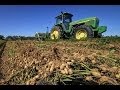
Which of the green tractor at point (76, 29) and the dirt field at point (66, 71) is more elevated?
the green tractor at point (76, 29)

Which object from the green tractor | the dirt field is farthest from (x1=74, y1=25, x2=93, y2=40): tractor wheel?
the dirt field

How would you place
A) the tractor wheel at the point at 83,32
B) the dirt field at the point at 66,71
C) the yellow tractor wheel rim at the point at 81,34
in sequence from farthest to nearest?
the yellow tractor wheel rim at the point at 81,34 → the tractor wheel at the point at 83,32 → the dirt field at the point at 66,71

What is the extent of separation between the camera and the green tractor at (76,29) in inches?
329

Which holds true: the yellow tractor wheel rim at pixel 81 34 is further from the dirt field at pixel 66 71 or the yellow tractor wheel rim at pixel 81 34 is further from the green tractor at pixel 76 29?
the dirt field at pixel 66 71

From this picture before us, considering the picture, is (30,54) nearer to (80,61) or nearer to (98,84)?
(80,61)

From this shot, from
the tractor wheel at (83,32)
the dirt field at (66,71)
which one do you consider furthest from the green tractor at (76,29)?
the dirt field at (66,71)

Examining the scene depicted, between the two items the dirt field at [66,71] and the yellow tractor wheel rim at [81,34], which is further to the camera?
the yellow tractor wheel rim at [81,34]

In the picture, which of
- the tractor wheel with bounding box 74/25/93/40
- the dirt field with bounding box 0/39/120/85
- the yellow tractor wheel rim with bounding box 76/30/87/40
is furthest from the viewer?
the yellow tractor wheel rim with bounding box 76/30/87/40

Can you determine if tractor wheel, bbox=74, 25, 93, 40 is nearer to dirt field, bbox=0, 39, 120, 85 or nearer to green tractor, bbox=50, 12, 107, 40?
green tractor, bbox=50, 12, 107, 40

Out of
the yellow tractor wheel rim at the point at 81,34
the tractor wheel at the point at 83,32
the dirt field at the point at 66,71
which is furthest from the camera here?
the yellow tractor wheel rim at the point at 81,34

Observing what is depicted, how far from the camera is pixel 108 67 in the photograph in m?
4.58

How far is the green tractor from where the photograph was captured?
8367mm
